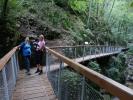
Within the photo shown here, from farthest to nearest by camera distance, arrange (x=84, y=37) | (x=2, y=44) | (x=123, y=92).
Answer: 1. (x=84, y=37)
2. (x=2, y=44)
3. (x=123, y=92)

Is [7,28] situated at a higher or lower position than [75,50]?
higher

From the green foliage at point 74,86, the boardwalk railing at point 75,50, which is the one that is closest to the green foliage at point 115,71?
the boardwalk railing at point 75,50

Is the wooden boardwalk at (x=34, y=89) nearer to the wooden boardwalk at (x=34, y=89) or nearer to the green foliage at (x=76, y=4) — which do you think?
the wooden boardwalk at (x=34, y=89)

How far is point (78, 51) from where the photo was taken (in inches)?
754

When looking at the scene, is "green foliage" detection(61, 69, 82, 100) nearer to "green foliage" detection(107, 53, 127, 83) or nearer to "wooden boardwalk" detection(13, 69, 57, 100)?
"wooden boardwalk" detection(13, 69, 57, 100)

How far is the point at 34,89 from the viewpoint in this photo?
27.2 ft

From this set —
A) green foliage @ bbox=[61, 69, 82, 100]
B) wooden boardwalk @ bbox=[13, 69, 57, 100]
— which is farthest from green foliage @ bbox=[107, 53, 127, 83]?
green foliage @ bbox=[61, 69, 82, 100]

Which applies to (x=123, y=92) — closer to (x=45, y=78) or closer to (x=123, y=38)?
(x=45, y=78)

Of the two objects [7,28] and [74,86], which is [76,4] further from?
[74,86]

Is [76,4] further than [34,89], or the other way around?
[76,4]

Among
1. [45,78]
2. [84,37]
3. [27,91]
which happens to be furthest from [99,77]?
[84,37]

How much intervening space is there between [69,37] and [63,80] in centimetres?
1551

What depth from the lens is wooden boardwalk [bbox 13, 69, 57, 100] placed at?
7.28 meters

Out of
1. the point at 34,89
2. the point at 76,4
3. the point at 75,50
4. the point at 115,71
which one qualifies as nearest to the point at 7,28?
the point at 75,50
